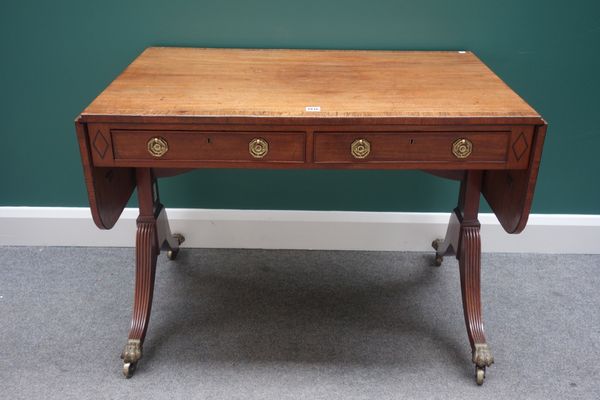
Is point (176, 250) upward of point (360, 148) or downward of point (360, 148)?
downward

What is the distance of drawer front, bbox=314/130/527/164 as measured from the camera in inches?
58.9

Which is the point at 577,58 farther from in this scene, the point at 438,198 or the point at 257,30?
the point at 257,30

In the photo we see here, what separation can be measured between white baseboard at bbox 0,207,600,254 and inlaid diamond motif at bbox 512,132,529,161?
2.78 ft

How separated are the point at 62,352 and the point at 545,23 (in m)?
1.94

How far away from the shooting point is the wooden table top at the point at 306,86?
1.48 m

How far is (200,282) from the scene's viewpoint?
2.26 m

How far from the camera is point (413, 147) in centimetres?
151

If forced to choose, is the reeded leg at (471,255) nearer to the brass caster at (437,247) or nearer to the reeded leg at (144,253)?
the brass caster at (437,247)

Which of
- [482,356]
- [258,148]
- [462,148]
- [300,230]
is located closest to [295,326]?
[300,230]

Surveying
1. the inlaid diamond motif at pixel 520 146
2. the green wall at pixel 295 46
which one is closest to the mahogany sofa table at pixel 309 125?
the inlaid diamond motif at pixel 520 146

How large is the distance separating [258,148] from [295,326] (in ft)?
2.55

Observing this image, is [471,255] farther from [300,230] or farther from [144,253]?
[144,253]

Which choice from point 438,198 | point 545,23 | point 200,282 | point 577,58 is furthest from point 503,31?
point 200,282

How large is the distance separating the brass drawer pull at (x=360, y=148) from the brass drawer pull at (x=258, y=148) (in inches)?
8.7
